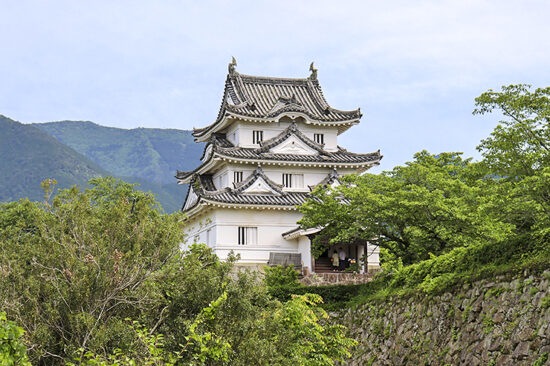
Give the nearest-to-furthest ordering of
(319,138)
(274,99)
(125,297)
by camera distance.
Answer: (125,297), (319,138), (274,99)

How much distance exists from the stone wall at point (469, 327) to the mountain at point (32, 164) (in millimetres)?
134486

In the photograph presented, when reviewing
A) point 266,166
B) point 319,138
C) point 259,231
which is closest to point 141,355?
point 259,231

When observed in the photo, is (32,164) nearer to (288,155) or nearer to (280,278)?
(288,155)

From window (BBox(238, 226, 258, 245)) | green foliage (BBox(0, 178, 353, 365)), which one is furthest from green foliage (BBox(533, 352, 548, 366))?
window (BBox(238, 226, 258, 245))

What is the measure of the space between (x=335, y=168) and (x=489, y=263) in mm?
23836

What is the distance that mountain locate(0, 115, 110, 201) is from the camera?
514ft

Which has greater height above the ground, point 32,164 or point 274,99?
point 32,164

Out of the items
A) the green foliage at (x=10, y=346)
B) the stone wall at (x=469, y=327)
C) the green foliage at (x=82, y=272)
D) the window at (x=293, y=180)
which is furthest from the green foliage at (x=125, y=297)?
the window at (x=293, y=180)

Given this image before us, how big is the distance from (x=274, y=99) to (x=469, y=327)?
2790 centimetres

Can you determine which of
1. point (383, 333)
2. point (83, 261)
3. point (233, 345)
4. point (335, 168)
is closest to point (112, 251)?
point (83, 261)

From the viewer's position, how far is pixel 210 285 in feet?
42.2

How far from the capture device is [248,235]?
38719mm

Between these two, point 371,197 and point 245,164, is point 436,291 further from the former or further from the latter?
point 245,164

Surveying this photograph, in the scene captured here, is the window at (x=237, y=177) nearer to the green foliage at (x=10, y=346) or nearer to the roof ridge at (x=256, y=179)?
the roof ridge at (x=256, y=179)
